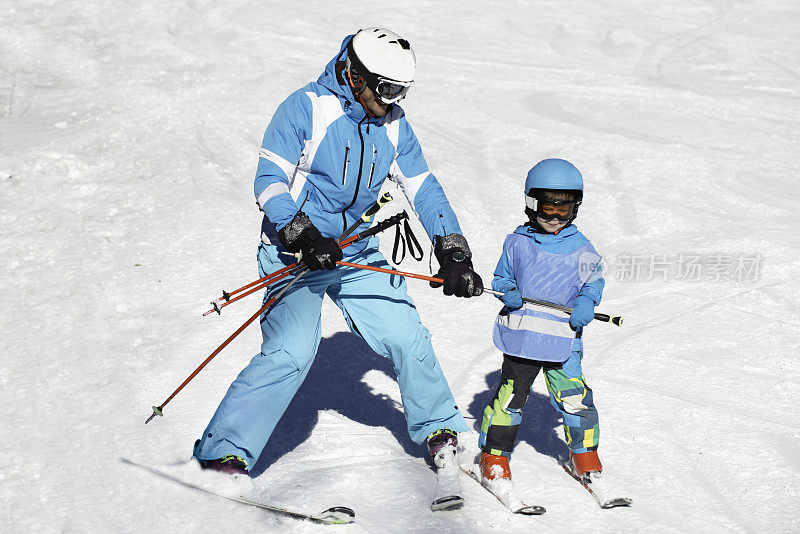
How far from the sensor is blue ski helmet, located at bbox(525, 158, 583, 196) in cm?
418

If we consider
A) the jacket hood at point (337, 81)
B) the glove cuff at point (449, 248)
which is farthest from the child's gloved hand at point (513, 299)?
the jacket hood at point (337, 81)

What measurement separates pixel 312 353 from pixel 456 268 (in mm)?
821

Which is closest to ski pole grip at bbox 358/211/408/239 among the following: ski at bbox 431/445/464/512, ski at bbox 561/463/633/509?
ski at bbox 431/445/464/512

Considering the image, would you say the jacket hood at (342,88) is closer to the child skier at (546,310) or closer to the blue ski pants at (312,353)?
the blue ski pants at (312,353)

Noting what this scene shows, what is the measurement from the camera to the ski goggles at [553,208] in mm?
4207

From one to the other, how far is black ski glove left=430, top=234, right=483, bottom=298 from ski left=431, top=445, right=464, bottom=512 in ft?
2.71

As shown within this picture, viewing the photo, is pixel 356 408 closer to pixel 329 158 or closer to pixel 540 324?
pixel 540 324

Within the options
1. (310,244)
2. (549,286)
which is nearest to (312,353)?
(310,244)

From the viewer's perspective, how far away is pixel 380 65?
161 inches

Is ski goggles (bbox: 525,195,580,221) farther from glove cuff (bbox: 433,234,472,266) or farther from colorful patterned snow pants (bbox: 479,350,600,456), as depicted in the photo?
colorful patterned snow pants (bbox: 479,350,600,456)

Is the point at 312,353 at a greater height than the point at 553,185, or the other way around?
the point at 553,185

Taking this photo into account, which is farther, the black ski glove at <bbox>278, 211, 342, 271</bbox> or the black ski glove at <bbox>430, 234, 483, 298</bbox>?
the black ski glove at <bbox>430, 234, 483, 298</bbox>

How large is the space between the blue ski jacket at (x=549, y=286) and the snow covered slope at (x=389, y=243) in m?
0.78

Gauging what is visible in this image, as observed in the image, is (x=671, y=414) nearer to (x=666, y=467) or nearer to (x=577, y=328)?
(x=666, y=467)
